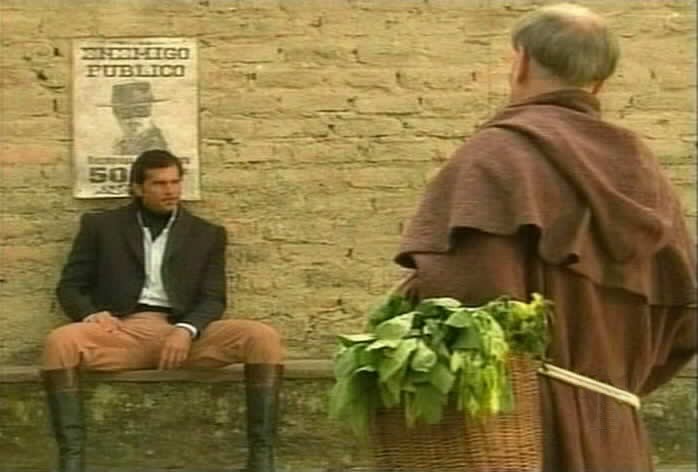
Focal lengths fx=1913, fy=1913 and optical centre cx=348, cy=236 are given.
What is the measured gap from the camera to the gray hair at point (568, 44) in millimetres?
4062

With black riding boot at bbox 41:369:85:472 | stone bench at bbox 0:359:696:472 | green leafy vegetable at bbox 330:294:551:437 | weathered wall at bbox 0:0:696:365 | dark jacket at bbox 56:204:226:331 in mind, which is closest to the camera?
green leafy vegetable at bbox 330:294:551:437

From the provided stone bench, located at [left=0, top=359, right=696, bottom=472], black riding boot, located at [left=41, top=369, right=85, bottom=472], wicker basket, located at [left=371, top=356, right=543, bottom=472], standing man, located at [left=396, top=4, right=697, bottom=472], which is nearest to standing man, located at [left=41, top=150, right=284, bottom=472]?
black riding boot, located at [left=41, top=369, right=85, bottom=472]

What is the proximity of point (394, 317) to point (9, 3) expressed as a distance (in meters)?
4.51

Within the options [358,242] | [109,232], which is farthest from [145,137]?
[358,242]

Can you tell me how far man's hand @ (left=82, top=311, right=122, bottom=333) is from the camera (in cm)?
768

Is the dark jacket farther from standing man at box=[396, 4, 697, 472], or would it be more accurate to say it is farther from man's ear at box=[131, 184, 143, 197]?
standing man at box=[396, 4, 697, 472]

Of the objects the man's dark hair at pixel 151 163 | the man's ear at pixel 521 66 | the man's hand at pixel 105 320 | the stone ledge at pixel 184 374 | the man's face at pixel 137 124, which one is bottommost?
the stone ledge at pixel 184 374

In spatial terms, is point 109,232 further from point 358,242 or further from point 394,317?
point 394,317

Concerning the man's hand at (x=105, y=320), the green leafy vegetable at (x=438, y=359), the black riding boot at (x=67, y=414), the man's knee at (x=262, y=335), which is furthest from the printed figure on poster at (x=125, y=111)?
the green leafy vegetable at (x=438, y=359)

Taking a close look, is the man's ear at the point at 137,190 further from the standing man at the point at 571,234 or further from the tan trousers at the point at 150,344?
the standing man at the point at 571,234

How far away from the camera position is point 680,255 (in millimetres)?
4145

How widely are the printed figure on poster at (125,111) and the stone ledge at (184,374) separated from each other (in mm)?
788

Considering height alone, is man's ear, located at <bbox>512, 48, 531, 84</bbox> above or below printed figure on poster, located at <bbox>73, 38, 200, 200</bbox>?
above

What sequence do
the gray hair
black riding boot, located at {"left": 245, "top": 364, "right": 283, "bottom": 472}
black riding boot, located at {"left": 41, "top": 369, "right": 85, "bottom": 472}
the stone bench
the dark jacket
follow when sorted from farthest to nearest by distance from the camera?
the stone bench → the dark jacket → black riding boot, located at {"left": 245, "top": 364, "right": 283, "bottom": 472} → black riding boot, located at {"left": 41, "top": 369, "right": 85, "bottom": 472} → the gray hair
